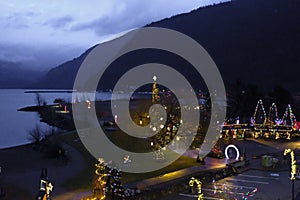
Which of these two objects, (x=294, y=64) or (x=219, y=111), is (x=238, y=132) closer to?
(x=219, y=111)

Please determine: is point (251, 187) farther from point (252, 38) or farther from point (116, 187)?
point (252, 38)

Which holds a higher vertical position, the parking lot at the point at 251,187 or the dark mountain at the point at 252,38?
the dark mountain at the point at 252,38

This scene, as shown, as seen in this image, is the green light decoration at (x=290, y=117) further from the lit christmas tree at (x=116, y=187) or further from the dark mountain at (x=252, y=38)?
Result: the dark mountain at (x=252, y=38)

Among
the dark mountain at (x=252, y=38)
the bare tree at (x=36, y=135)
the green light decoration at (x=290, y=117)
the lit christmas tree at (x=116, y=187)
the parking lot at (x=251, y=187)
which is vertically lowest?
the parking lot at (x=251, y=187)

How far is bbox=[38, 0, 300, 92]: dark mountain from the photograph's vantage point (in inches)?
2913

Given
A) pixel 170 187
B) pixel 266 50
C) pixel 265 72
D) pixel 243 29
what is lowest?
pixel 170 187

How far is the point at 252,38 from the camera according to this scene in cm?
9725

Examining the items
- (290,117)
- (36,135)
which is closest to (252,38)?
(290,117)

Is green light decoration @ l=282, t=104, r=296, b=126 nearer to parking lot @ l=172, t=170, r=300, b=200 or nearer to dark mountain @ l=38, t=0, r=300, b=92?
parking lot @ l=172, t=170, r=300, b=200

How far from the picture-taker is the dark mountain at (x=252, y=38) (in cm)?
7400

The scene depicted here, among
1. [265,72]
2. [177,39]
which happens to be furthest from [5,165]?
[177,39]

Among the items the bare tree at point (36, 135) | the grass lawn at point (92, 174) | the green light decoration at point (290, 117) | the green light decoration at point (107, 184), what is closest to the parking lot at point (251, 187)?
the grass lawn at point (92, 174)

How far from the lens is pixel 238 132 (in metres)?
31.7

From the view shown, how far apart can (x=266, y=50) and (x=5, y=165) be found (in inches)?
3038
